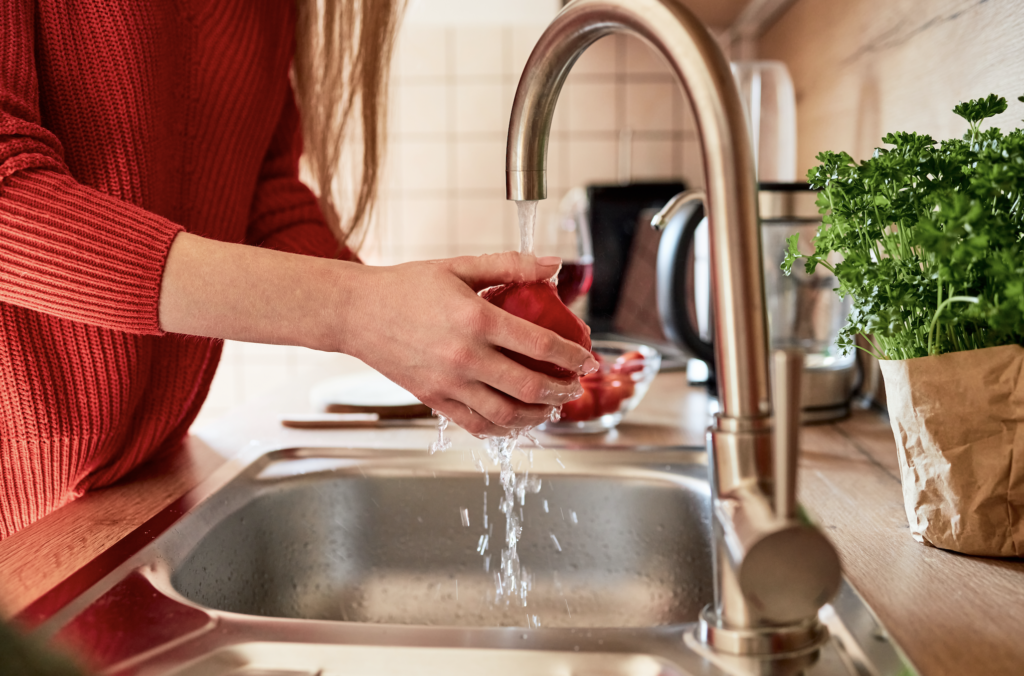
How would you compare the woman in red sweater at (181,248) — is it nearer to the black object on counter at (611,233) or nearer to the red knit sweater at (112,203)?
the red knit sweater at (112,203)

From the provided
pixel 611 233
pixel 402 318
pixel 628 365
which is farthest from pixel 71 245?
pixel 611 233

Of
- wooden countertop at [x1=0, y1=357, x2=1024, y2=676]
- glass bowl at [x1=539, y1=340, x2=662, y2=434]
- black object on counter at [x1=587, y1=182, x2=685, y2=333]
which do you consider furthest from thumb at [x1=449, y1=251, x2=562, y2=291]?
black object on counter at [x1=587, y1=182, x2=685, y2=333]

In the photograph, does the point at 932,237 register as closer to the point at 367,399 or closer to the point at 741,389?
the point at 741,389

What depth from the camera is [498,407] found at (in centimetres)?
54

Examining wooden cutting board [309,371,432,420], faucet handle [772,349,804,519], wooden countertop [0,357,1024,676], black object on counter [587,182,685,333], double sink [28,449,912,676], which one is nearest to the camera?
faucet handle [772,349,804,519]

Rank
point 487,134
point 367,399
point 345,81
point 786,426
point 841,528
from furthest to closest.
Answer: point 487,134 < point 367,399 < point 345,81 < point 841,528 < point 786,426

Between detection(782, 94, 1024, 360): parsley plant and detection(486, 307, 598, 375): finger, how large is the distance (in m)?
0.20

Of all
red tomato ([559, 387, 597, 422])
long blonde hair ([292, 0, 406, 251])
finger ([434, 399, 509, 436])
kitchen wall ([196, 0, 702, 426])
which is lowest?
red tomato ([559, 387, 597, 422])

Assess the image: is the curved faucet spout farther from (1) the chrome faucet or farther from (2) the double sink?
(2) the double sink

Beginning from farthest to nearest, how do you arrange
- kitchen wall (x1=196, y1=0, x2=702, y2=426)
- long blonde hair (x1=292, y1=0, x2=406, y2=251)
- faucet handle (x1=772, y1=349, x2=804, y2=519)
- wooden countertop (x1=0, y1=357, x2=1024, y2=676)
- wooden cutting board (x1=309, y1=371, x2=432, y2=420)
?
1. kitchen wall (x1=196, y1=0, x2=702, y2=426)
2. wooden cutting board (x1=309, y1=371, x2=432, y2=420)
3. long blonde hair (x1=292, y1=0, x2=406, y2=251)
4. wooden countertop (x1=0, y1=357, x2=1024, y2=676)
5. faucet handle (x1=772, y1=349, x2=804, y2=519)

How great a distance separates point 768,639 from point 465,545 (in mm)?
460

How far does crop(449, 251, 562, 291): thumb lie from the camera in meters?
0.54

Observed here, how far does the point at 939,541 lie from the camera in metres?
0.58

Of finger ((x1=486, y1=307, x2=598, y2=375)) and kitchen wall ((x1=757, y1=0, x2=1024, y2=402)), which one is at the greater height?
kitchen wall ((x1=757, y1=0, x2=1024, y2=402))
